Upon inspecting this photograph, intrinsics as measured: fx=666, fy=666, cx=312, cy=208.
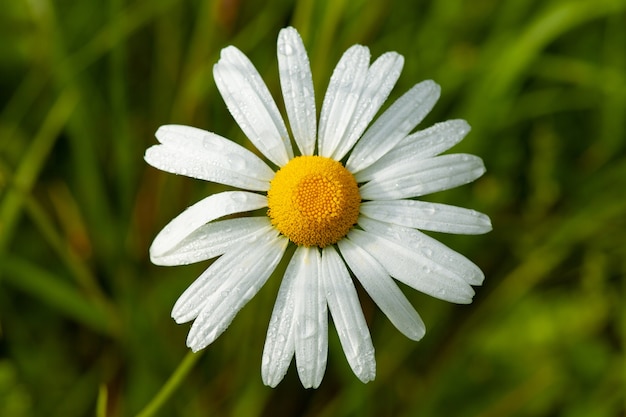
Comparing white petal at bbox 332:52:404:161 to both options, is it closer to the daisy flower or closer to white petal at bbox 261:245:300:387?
the daisy flower

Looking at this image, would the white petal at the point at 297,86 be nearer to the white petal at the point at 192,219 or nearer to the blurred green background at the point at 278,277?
the white petal at the point at 192,219

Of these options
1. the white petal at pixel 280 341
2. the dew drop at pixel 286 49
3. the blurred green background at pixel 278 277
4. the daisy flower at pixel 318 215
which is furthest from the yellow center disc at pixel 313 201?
the blurred green background at pixel 278 277

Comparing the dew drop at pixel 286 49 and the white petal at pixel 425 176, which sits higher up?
the dew drop at pixel 286 49

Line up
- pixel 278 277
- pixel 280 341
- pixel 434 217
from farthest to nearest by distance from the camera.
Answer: pixel 278 277 → pixel 434 217 → pixel 280 341

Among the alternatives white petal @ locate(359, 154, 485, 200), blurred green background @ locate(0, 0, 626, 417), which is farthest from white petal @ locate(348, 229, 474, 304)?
blurred green background @ locate(0, 0, 626, 417)

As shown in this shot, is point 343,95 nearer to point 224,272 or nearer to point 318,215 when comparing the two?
point 318,215

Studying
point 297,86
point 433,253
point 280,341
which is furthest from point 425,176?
point 280,341

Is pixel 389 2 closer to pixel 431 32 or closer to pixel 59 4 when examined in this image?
pixel 431 32
